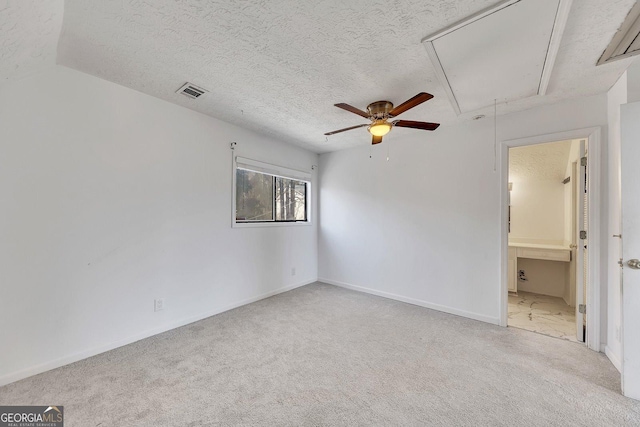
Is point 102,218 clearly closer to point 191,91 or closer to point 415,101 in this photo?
point 191,91

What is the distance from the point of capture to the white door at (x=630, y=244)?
5.48ft

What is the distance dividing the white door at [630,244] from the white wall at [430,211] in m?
0.87

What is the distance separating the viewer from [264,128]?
3.42m

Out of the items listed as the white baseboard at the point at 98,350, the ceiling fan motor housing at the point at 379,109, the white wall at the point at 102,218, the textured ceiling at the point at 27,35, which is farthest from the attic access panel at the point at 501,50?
the white baseboard at the point at 98,350

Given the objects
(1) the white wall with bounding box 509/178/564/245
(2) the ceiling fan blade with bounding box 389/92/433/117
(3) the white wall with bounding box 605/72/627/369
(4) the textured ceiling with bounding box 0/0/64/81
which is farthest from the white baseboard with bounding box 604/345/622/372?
(4) the textured ceiling with bounding box 0/0/64/81

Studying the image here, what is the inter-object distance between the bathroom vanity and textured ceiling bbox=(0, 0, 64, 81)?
5.55m

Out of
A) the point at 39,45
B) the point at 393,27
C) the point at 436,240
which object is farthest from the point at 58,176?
the point at 436,240

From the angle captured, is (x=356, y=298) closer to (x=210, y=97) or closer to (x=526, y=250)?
(x=526, y=250)

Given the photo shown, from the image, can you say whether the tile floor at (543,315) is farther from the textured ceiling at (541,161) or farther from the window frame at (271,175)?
the window frame at (271,175)

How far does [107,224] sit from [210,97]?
1.59m

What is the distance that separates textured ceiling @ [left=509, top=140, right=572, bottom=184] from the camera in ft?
11.8

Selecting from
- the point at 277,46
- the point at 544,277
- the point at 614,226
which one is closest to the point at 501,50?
the point at 277,46

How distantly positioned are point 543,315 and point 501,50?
130 inches

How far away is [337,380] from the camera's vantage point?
6.13 feet
